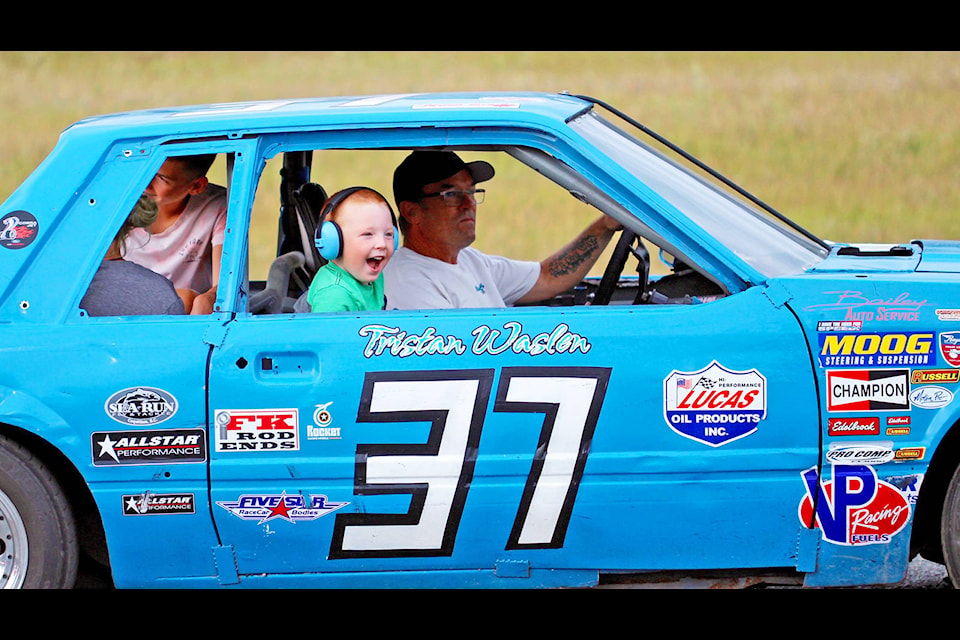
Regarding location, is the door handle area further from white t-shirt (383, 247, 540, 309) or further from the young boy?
white t-shirt (383, 247, 540, 309)

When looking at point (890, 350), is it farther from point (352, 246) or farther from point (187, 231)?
point (187, 231)

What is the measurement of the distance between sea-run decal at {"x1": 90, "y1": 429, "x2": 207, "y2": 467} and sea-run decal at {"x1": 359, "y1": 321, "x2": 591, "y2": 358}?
63 cm

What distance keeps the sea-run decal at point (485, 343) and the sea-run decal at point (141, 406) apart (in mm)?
666

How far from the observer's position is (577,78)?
18.4 metres

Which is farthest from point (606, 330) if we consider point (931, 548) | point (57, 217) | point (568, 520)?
point (57, 217)

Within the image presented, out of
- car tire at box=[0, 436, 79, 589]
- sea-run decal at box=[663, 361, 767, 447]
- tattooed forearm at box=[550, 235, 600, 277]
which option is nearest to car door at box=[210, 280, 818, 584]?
sea-run decal at box=[663, 361, 767, 447]

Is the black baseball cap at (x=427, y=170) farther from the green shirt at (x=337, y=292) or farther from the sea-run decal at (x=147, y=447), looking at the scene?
the sea-run decal at (x=147, y=447)

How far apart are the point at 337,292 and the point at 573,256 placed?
4.40 ft

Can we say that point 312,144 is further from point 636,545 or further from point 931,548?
point 931,548

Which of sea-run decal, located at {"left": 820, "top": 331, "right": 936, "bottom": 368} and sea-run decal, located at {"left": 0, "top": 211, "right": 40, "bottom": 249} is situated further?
sea-run decal, located at {"left": 0, "top": 211, "right": 40, "bottom": 249}

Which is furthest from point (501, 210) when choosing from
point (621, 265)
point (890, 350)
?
point (890, 350)

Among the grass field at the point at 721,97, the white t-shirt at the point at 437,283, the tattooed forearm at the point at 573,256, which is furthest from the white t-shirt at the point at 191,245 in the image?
the grass field at the point at 721,97

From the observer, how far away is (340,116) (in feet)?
12.9

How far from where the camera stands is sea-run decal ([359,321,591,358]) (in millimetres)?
3732
